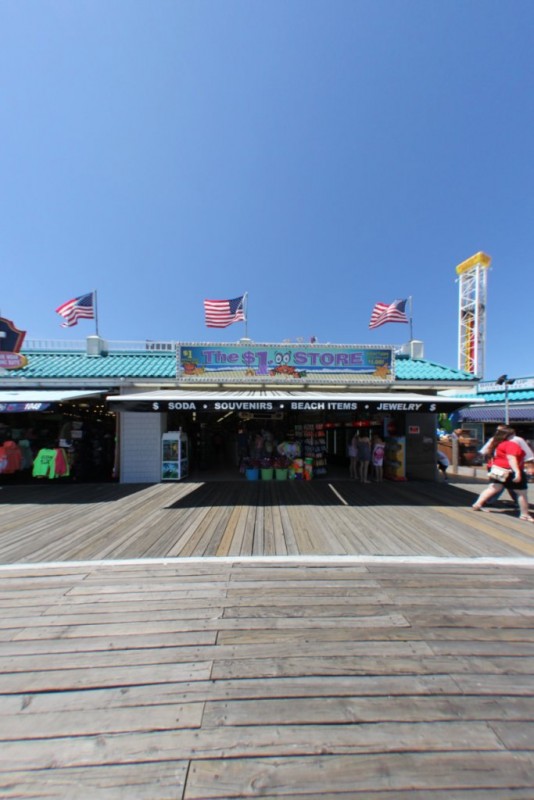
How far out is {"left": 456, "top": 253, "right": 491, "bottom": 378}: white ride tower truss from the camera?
65.6ft

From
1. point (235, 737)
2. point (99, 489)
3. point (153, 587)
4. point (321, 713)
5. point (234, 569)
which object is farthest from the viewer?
point (99, 489)

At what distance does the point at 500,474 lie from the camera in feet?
19.0

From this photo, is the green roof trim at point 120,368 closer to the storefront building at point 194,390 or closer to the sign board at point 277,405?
the storefront building at point 194,390

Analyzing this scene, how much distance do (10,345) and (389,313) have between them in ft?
46.9

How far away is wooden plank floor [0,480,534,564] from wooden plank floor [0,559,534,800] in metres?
0.86

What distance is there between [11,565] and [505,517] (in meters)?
8.52

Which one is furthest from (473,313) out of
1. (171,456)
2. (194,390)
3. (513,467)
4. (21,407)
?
(21,407)

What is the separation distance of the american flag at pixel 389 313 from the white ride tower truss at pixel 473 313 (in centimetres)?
1098

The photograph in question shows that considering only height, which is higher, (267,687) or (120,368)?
(120,368)

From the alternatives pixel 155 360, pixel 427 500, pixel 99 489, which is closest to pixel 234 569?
pixel 427 500

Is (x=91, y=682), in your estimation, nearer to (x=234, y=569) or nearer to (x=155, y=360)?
(x=234, y=569)

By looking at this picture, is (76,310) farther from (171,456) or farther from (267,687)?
(267,687)

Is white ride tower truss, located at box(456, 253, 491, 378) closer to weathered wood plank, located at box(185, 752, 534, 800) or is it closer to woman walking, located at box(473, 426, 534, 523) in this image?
woman walking, located at box(473, 426, 534, 523)

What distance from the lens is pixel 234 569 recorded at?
12.2 ft
